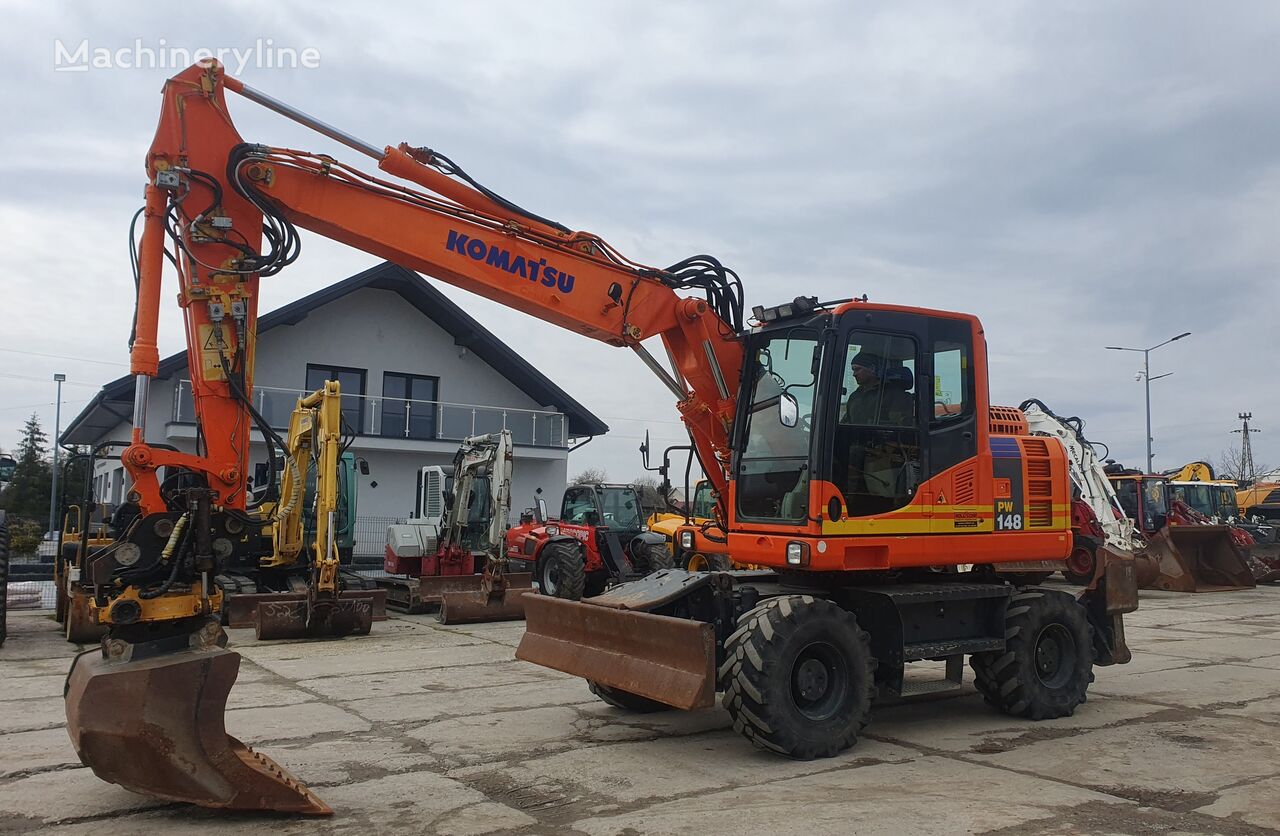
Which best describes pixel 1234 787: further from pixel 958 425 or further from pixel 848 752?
pixel 958 425

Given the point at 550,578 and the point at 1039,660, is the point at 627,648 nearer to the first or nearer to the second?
the point at 1039,660

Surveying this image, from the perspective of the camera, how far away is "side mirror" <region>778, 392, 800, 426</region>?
23.8ft

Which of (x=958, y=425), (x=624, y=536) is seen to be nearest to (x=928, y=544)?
(x=958, y=425)

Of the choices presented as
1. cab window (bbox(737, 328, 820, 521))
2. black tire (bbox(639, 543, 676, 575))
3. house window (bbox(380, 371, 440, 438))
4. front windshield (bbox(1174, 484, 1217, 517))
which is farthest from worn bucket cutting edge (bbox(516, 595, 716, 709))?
front windshield (bbox(1174, 484, 1217, 517))

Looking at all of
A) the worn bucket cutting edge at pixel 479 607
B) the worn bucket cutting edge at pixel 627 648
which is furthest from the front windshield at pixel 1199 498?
the worn bucket cutting edge at pixel 627 648

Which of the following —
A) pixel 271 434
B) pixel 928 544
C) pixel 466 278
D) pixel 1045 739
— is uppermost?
pixel 466 278

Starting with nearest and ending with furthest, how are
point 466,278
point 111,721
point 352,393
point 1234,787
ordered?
1. point 111,721
2. point 1234,787
3. point 466,278
4. point 352,393

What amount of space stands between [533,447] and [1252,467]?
51614 millimetres

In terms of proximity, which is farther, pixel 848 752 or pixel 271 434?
pixel 271 434

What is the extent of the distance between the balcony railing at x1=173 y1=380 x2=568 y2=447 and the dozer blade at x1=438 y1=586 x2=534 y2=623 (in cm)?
1034

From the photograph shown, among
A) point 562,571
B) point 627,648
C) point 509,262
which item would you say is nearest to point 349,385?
point 562,571

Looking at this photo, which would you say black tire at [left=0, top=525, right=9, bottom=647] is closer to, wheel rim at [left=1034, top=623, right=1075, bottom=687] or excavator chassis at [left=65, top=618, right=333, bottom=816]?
excavator chassis at [left=65, top=618, right=333, bottom=816]

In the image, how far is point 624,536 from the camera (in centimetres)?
1712

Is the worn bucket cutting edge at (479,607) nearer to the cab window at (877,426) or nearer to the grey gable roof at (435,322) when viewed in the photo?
the cab window at (877,426)
